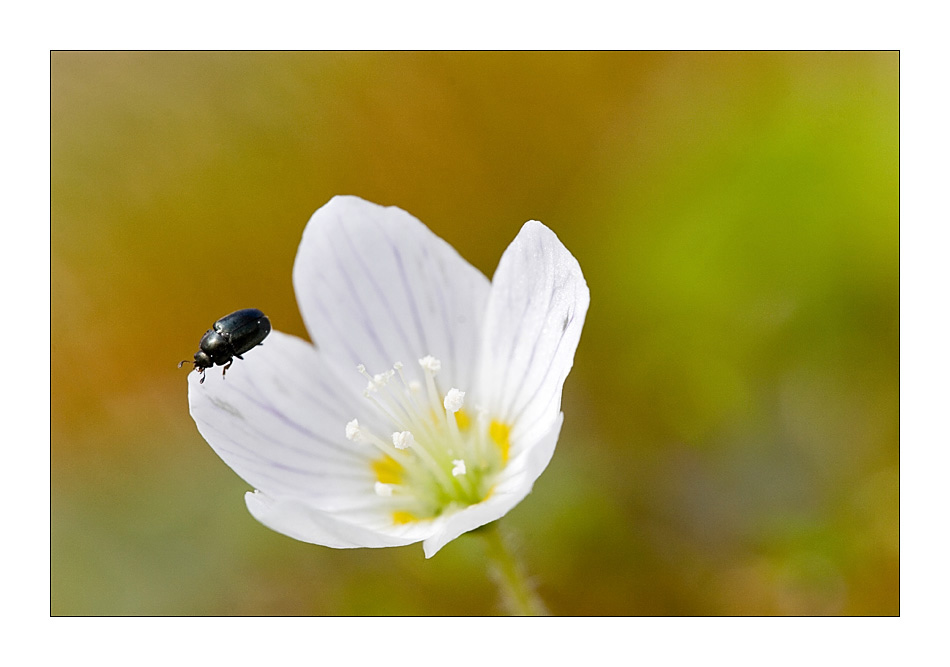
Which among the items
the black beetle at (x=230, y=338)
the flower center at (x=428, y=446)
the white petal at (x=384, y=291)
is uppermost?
the white petal at (x=384, y=291)

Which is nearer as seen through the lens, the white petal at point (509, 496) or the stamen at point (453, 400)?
the white petal at point (509, 496)

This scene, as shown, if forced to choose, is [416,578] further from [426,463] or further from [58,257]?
[58,257]

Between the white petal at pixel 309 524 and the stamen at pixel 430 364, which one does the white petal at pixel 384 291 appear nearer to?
the stamen at pixel 430 364

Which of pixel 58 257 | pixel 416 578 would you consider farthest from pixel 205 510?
pixel 58 257

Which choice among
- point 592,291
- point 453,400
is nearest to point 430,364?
point 453,400

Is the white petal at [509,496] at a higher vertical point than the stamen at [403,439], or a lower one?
lower

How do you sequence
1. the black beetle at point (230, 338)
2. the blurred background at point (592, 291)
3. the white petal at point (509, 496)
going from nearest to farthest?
the white petal at point (509, 496), the black beetle at point (230, 338), the blurred background at point (592, 291)

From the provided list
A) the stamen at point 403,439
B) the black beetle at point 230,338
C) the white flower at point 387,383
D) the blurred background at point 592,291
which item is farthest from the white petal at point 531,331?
the blurred background at point 592,291

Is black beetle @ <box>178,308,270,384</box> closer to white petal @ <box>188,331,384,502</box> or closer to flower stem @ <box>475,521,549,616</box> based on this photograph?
white petal @ <box>188,331,384,502</box>

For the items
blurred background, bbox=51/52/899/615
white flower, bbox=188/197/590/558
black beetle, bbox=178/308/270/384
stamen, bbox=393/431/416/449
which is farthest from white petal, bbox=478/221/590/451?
blurred background, bbox=51/52/899/615
